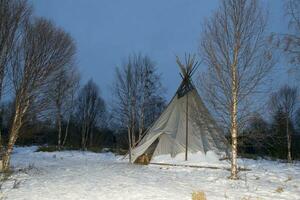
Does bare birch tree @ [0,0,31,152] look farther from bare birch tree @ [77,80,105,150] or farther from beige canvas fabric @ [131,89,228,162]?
bare birch tree @ [77,80,105,150]

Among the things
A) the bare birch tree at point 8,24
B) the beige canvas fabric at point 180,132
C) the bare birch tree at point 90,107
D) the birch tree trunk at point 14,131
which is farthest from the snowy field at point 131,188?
→ the bare birch tree at point 90,107

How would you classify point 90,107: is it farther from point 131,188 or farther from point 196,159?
point 131,188

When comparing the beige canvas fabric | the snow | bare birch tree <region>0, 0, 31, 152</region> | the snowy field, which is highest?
bare birch tree <region>0, 0, 31, 152</region>

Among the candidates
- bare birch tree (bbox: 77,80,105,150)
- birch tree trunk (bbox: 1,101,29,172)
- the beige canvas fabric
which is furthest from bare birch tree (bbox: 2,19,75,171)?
bare birch tree (bbox: 77,80,105,150)

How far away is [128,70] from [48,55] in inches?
659

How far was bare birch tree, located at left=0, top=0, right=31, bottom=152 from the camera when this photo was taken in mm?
11016

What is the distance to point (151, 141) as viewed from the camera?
51.5ft

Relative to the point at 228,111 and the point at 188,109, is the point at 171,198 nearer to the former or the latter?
the point at 228,111

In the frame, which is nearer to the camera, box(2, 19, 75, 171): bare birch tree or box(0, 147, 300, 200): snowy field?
box(0, 147, 300, 200): snowy field

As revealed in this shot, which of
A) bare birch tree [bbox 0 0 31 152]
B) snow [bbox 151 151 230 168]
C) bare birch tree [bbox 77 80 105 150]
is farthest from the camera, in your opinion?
bare birch tree [bbox 77 80 105 150]

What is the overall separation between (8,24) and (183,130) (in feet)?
29.8

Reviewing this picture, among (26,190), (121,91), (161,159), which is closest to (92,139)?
(121,91)

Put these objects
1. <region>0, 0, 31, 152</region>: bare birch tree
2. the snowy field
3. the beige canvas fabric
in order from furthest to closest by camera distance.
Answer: the beige canvas fabric, <region>0, 0, 31, 152</region>: bare birch tree, the snowy field

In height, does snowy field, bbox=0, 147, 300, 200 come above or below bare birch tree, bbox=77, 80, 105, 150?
below
